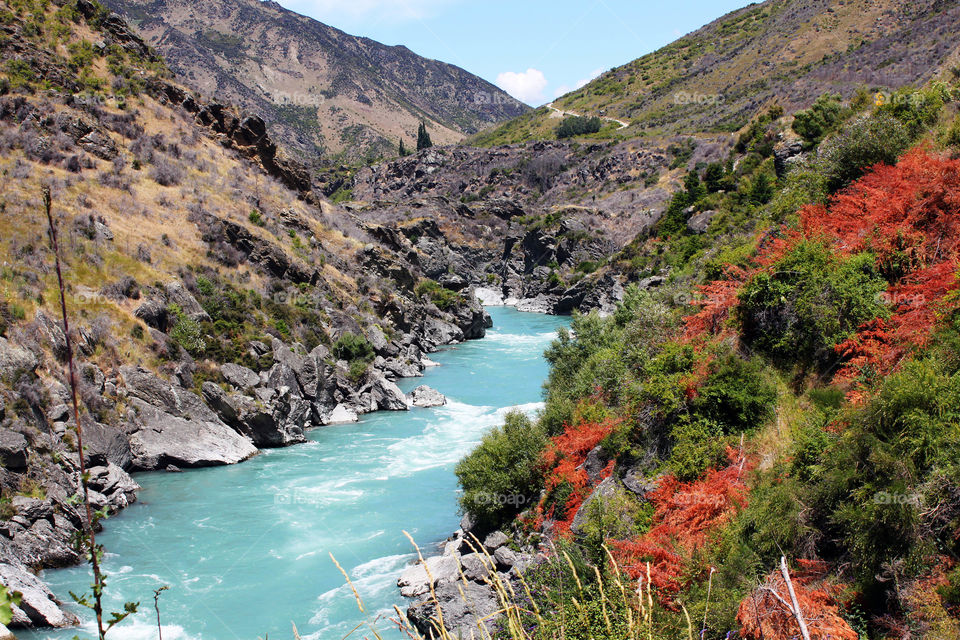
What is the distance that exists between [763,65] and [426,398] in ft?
289

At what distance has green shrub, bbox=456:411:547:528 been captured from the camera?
750 inches

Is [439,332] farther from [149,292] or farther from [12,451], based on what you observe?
[12,451]

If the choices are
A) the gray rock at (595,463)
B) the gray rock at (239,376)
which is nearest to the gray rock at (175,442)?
the gray rock at (239,376)

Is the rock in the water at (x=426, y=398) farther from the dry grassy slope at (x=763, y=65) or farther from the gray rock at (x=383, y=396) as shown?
the dry grassy slope at (x=763, y=65)

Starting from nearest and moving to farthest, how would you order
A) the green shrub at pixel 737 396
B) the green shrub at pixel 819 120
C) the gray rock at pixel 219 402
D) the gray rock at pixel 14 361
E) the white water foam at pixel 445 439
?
the green shrub at pixel 737 396, the gray rock at pixel 14 361, the white water foam at pixel 445 439, the gray rock at pixel 219 402, the green shrub at pixel 819 120

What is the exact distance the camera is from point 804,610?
789 cm

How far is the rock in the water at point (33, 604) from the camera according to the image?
13.8 meters

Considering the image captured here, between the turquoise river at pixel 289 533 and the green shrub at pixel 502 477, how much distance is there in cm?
242

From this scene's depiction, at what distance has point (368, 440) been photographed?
29844 mm

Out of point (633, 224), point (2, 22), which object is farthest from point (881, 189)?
point (633, 224)

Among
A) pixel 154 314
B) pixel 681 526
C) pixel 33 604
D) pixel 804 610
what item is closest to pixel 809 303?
pixel 681 526

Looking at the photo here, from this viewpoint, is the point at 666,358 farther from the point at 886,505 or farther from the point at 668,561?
the point at 886,505

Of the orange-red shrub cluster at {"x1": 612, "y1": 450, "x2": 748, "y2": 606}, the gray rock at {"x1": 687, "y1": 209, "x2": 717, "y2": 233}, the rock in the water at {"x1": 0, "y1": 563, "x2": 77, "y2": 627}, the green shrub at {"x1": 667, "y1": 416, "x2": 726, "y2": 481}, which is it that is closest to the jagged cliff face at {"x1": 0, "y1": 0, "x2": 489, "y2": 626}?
the rock in the water at {"x1": 0, "y1": 563, "x2": 77, "y2": 627}

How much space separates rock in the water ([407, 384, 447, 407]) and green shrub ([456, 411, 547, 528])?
15271 mm
